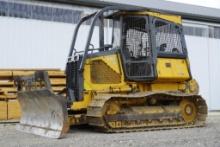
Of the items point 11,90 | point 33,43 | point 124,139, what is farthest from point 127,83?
point 33,43

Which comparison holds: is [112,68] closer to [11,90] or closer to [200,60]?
[11,90]

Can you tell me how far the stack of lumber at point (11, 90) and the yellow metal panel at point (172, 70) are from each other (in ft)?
12.3

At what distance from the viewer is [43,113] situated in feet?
37.3

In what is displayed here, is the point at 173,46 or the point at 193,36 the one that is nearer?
the point at 173,46

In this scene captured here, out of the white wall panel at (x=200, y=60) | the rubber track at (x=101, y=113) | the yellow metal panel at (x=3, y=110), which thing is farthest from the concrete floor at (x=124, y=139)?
the white wall panel at (x=200, y=60)

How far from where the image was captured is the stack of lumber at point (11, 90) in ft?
48.6

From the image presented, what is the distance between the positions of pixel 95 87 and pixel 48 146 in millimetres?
3363

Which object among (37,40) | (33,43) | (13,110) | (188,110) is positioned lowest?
(13,110)

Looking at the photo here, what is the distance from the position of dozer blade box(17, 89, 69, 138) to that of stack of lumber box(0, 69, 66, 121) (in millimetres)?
2477

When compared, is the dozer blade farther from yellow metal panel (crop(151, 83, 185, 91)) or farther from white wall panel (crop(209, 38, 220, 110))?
white wall panel (crop(209, 38, 220, 110))

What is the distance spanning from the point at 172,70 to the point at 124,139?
3247mm

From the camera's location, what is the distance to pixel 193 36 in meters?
23.1

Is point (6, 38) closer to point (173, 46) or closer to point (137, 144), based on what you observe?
point (173, 46)

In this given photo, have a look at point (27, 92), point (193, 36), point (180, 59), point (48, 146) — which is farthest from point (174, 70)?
point (193, 36)
